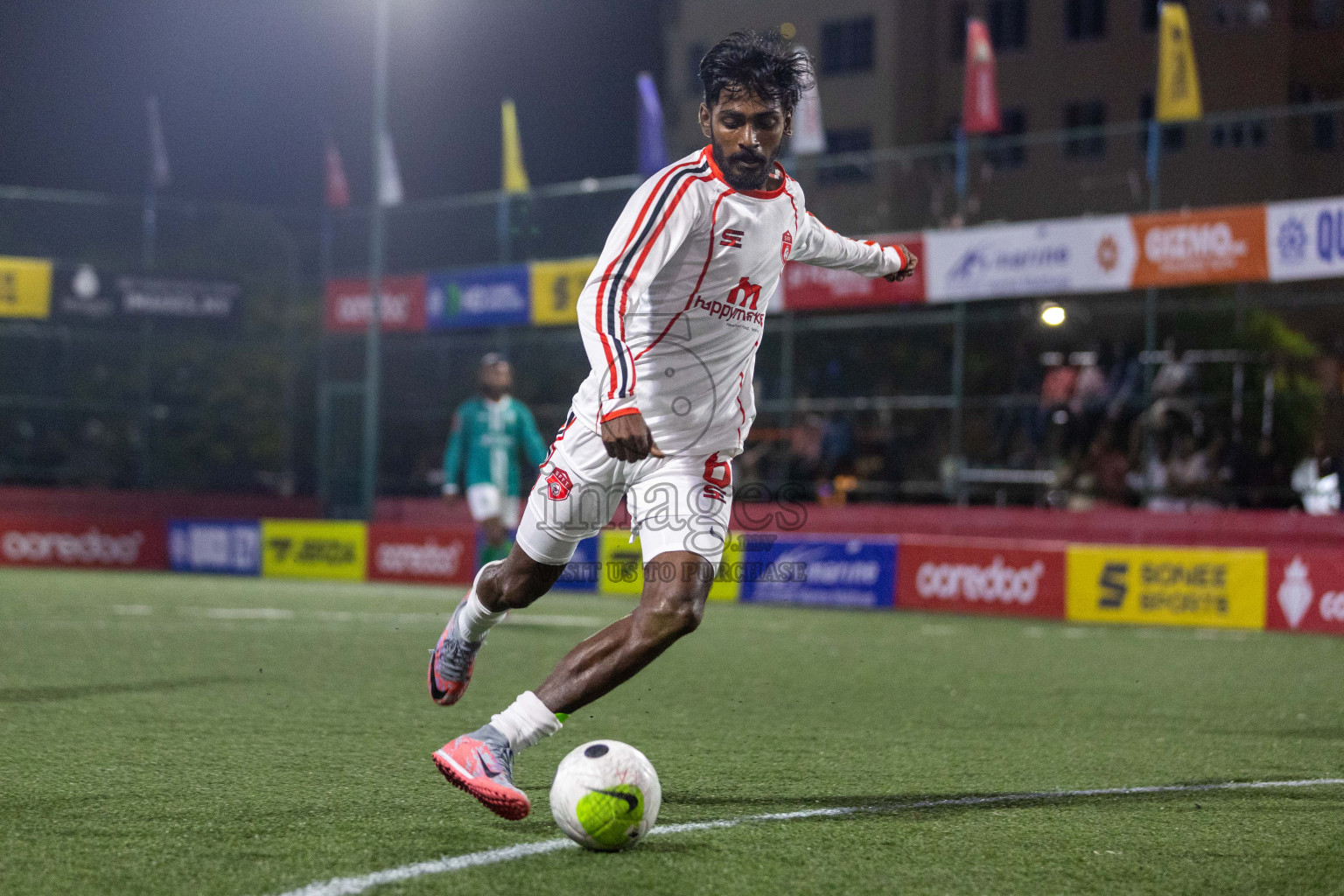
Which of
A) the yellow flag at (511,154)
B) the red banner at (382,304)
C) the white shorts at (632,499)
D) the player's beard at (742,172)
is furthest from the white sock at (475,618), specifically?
the yellow flag at (511,154)

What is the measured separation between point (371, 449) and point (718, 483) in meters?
20.0

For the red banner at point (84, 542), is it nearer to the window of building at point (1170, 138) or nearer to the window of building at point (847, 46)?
the window of building at point (1170, 138)

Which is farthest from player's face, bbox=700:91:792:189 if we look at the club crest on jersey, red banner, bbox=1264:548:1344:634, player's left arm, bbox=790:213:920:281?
red banner, bbox=1264:548:1344:634

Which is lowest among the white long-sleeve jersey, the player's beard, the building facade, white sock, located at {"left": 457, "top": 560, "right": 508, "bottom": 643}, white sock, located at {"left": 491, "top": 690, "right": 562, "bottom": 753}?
white sock, located at {"left": 491, "top": 690, "right": 562, "bottom": 753}

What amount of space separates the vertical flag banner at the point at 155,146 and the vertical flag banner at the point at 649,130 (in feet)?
44.2

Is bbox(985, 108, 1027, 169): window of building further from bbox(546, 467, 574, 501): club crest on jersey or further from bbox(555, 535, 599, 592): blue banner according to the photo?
bbox(546, 467, 574, 501): club crest on jersey

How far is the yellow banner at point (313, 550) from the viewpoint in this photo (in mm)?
21516

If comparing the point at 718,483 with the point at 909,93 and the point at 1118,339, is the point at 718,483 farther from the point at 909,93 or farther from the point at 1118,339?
the point at 909,93

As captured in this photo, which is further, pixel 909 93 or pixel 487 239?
pixel 909 93

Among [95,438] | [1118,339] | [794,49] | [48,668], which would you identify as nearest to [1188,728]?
[794,49]

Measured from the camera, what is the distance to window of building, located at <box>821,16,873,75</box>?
42062 millimetres

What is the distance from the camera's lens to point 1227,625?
50.2 feet

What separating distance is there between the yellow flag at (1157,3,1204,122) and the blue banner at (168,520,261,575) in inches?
548

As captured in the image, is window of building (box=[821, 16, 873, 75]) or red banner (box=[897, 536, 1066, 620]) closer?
red banner (box=[897, 536, 1066, 620])
